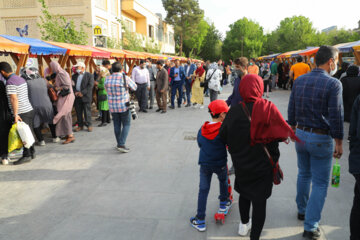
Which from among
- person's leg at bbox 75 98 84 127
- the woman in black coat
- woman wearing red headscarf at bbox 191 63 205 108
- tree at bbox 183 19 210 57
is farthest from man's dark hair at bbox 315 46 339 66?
tree at bbox 183 19 210 57

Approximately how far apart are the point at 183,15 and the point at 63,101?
1868 inches

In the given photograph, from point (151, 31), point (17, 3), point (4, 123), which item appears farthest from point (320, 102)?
point (151, 31)

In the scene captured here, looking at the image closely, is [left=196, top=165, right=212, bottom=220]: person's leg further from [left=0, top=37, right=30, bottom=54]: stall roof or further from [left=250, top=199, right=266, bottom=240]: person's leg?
[left=0, top=37, right=30, bottom=54]: stall roof

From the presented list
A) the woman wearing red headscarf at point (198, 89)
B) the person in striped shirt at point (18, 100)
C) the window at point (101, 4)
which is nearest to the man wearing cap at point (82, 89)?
the person in striped shirt at point (18, 100)

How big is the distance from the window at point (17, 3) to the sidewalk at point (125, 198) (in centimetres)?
2195

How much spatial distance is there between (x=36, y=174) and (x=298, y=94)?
167 inches

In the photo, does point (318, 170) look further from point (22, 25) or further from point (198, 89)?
point (22, 25)

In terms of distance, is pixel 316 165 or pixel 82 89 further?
pixel 82 89

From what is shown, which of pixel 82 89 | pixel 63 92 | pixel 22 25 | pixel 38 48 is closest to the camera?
pixel 63 92

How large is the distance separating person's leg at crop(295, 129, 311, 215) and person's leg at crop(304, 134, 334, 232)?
0.28 feet

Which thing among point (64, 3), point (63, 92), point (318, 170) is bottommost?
point (318, 170)

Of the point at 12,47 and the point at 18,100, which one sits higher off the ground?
the point at 12,47

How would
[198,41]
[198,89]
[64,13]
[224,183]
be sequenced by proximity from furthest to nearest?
[198,41]
[64,13]
[198,89]
[224,183]

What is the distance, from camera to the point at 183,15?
5106 cm
